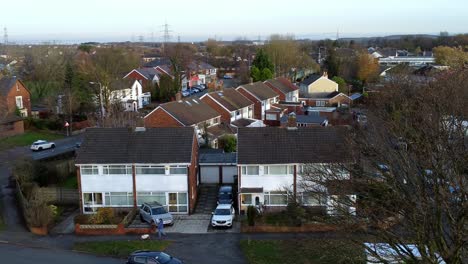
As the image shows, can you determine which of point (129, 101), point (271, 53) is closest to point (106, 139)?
point (129, 101)

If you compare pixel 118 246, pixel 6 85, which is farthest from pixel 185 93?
pixel 118 246

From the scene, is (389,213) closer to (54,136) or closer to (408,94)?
(408,94)


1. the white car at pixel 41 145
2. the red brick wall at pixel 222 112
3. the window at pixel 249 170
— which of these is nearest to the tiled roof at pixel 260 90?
the red brick wall at pixel 222 112

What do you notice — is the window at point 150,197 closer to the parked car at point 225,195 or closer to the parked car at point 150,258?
the parked car at point 225,195

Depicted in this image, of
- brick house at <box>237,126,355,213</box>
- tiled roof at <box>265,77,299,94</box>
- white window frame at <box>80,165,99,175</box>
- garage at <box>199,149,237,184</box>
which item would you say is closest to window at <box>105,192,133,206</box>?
white window frame at <box>80,165,99,175</box>

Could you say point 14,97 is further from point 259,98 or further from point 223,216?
point 223,216

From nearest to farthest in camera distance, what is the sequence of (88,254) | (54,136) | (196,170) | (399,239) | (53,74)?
(399,239) < (88,254) < (196,170) < (54,136) < (53,74)
